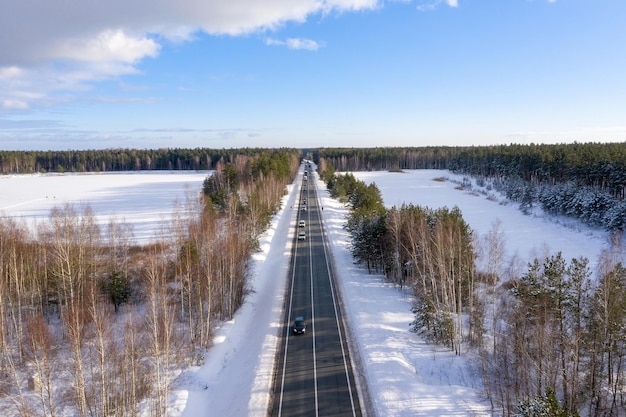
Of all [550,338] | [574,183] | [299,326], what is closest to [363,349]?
[299,326]

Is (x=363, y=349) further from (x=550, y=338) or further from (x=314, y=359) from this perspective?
(x=550, y=338)

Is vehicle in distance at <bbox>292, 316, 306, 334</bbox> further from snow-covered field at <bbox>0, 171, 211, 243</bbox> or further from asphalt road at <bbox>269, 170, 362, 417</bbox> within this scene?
snow-covered field at <bbox>0, 171, 211, 243</bbox>

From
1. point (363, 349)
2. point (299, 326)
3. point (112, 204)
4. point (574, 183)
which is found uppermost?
point (574, 183)

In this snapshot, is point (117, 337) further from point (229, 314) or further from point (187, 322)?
point (229, 314)

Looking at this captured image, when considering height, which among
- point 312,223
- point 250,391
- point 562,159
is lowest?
point 250,391

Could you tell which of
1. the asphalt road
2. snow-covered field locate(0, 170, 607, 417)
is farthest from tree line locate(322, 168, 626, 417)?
the asphalt road

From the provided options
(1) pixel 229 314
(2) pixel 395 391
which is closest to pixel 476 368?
(2) pixel 395 391
